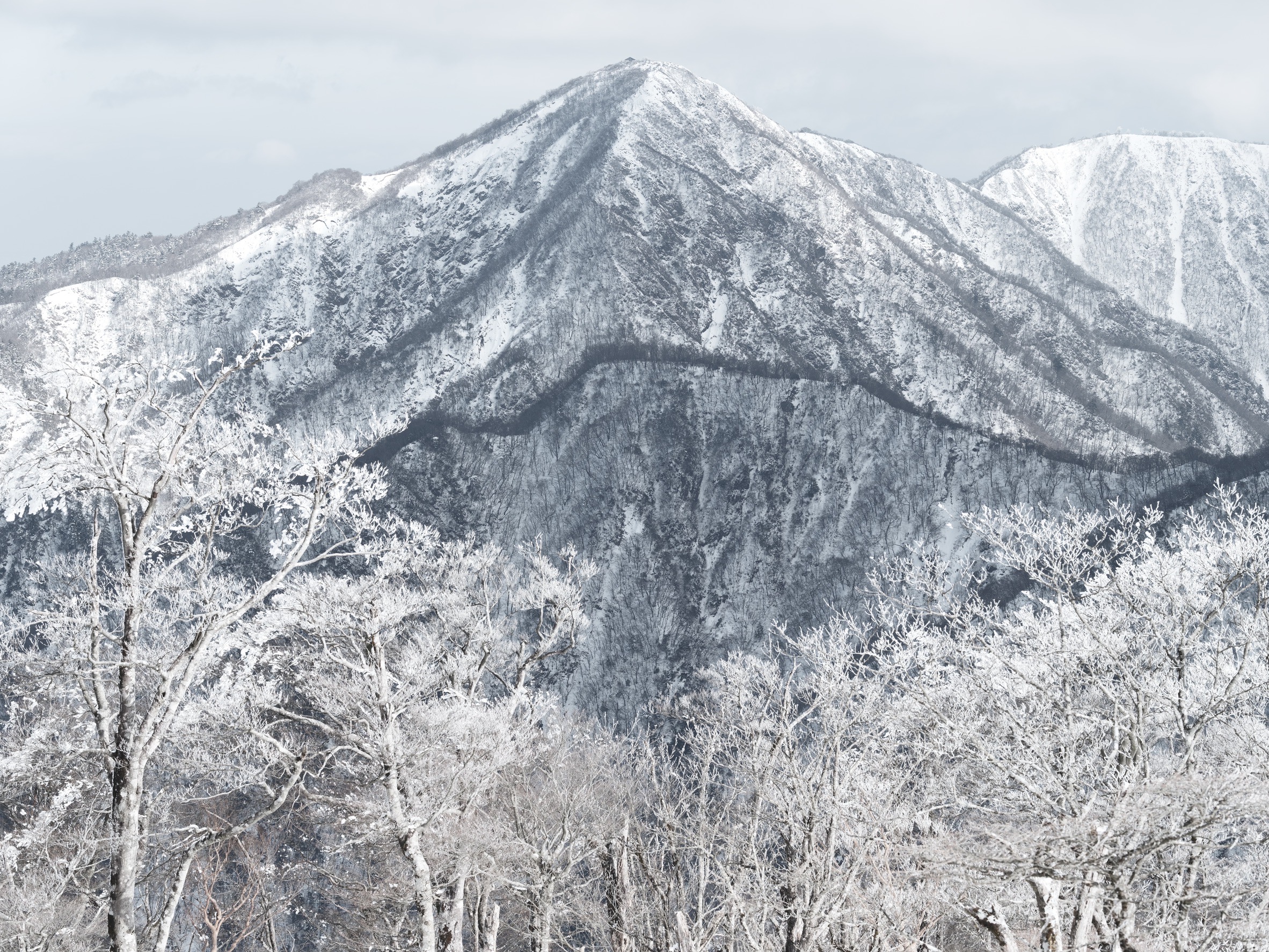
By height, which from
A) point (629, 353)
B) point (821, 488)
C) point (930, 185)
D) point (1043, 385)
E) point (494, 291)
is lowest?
point (821, 488)

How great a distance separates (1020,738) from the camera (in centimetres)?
1283

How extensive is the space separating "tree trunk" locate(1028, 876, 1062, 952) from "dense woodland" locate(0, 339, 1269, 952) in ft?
0.19

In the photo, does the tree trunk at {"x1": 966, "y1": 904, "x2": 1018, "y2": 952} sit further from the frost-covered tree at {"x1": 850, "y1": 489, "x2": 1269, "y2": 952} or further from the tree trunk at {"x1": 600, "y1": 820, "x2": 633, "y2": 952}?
the tree trunk at {"x1": 600, "y1": 820, "x2": 633, "y2": 952}

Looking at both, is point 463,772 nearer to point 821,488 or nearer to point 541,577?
point 541,577

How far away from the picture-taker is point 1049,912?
9.65 meters

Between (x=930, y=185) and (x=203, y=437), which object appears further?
(x=930, y=185)

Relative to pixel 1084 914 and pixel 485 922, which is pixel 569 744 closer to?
pixel 485 922

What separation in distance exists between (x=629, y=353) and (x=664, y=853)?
331 feet

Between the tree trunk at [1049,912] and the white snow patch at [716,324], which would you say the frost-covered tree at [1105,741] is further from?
the white snow patch at [716,324]

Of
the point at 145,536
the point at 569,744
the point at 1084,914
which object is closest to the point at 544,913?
the point at 569,744

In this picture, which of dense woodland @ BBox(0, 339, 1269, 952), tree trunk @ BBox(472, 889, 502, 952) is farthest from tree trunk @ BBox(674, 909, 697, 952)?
tree trunk @ BBox(472, 889, 502, 952)

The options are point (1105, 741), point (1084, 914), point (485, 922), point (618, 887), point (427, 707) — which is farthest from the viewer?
point (427, 707)

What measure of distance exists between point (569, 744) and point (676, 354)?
95.9 metres

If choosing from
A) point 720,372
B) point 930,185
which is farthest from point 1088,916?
point 930,185
